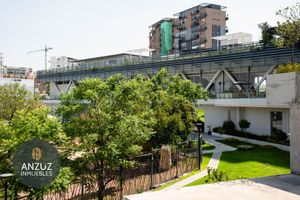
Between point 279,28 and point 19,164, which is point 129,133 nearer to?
point 19,164

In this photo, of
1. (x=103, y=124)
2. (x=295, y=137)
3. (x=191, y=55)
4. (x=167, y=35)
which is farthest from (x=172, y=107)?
(x=167, y=35)

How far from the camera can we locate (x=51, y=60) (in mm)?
113750

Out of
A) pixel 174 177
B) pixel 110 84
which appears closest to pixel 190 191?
pixel 110 84

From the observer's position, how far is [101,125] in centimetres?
1303

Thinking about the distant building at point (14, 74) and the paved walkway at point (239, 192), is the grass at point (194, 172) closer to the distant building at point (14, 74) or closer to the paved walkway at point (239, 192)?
the paved walkway at point (239, 192)

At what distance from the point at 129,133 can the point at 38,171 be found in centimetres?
Result: 430

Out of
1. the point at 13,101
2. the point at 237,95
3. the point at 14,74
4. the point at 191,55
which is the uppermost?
the point at 191,55

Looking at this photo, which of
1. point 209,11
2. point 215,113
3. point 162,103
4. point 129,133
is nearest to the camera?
point 129,133

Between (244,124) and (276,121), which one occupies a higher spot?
(276,121)

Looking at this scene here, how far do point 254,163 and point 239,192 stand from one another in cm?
1139

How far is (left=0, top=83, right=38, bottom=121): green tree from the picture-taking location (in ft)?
88.4

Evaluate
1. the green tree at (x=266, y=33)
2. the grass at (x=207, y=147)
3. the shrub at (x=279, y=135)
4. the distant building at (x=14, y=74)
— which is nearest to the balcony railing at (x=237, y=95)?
the shrub at (x=279, y=135)

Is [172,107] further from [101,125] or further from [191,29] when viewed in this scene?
[191,29]

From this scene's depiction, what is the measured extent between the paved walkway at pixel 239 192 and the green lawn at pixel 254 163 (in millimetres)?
4720
